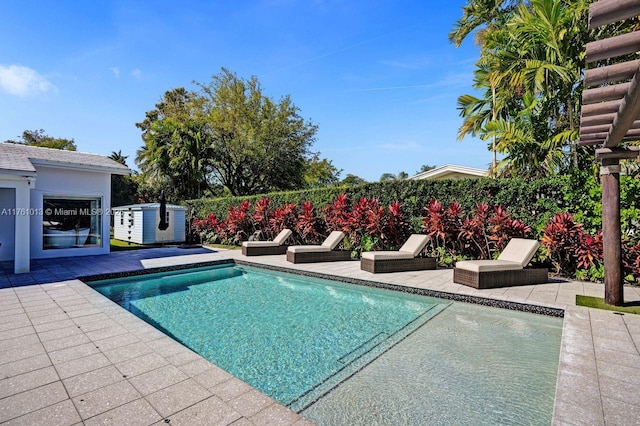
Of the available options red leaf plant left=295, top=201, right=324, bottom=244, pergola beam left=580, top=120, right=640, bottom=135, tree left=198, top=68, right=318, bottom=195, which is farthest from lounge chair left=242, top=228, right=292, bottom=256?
tree left=198, top=68, right=318, bottom=195

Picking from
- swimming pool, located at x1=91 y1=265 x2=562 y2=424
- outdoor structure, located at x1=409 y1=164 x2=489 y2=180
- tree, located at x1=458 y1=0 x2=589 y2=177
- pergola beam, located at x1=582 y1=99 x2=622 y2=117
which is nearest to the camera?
swimming pool, located at x1=91 y1=265 x2=562 y2=424

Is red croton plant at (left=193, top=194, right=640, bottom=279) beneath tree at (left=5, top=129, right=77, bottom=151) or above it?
beneath

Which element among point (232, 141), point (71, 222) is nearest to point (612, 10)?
point (71, 222)

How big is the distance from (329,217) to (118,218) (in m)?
14.9

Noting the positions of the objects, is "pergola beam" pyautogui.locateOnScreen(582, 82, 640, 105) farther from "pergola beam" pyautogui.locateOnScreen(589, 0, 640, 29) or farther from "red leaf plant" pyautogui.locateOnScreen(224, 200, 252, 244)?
"red leaf plant" pyautogui.locateOnScreen(224, 200, 252, 244)

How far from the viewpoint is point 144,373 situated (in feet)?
10.5

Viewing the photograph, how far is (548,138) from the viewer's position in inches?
393

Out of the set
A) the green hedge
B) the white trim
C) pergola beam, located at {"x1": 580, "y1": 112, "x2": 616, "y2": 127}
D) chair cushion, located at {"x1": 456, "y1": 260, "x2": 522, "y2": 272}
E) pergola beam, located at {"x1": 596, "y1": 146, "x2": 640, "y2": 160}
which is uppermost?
the white trim

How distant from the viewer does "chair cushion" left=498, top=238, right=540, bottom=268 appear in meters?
7.42

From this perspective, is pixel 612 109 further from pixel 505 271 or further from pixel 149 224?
pixel 149 224

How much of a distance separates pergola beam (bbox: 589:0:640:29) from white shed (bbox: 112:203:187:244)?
18743 mm

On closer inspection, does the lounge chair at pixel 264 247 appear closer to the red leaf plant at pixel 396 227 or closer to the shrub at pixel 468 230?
the red leaf plant at pixel 396 227

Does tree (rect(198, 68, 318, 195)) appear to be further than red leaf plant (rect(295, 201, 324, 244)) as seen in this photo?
Yes

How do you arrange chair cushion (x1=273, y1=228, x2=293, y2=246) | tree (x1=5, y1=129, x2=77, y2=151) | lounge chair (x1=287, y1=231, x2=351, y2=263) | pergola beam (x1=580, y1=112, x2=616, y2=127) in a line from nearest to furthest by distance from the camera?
1. pergola beam (x1=580, y1=112, x2=616, y2=127)
2. lounge chair (x1=287, y1=231, x2=351, y2=263)
3. chair cushion (x1=273, y1=228, x2=293, y2=246)
4. tree (x1=5, y1=129, x2=77, y2=151)
